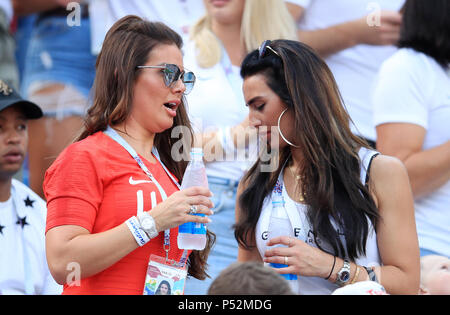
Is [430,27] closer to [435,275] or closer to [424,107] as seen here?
[424,107]

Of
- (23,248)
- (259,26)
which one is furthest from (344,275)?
(259,26)

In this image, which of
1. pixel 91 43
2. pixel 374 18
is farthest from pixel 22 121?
pixel 374 18

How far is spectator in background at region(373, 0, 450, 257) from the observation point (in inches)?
143

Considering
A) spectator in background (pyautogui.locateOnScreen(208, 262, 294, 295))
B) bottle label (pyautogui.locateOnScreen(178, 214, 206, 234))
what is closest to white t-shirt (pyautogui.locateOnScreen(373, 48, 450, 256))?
bottle label (pyautogui.locateOnScreen(178, 214, 206, 234))

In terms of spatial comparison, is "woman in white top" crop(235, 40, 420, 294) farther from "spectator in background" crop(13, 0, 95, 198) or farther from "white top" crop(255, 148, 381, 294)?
"spectator in background" crop(13, 0, 95, 198)

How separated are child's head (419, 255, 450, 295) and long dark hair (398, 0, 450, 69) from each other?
4.15 feet

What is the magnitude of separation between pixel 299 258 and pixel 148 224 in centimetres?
69

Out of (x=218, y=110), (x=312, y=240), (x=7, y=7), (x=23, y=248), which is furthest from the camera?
(x=7, y=7)

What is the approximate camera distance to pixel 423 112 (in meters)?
3.69

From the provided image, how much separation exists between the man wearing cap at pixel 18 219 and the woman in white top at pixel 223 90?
33.3 inches

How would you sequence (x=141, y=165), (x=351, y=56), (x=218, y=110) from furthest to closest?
(x=351, y=56)
(x=218, y=110)
(x=141, y=165)

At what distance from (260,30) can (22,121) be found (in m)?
1.56

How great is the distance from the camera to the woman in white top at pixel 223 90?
374 centimetres

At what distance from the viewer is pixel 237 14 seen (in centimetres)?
412
